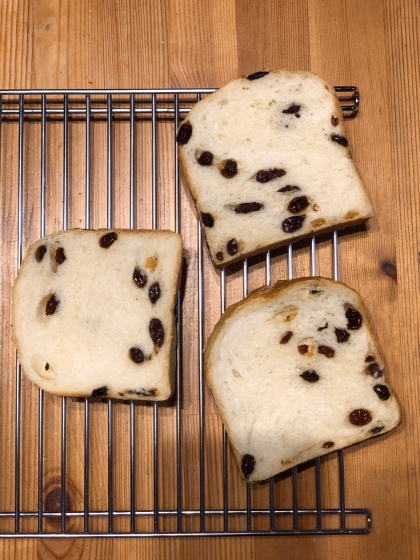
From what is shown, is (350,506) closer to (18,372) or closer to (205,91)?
(18,372)

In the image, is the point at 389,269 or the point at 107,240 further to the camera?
the point at 389,269

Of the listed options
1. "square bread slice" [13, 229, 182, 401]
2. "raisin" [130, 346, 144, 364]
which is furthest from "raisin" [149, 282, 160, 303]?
"raisin" [130, 346, 144, 364]

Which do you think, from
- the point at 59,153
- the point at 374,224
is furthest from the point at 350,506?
the point at 59,153

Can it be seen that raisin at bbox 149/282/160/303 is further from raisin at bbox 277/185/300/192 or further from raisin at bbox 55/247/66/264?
raisin at bbox 277/185/300/192

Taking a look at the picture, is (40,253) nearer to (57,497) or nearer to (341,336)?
(57,497)

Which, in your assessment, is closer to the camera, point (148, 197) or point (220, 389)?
point (220, 389)

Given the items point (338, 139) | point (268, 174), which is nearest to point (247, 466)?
point (268, 174)
